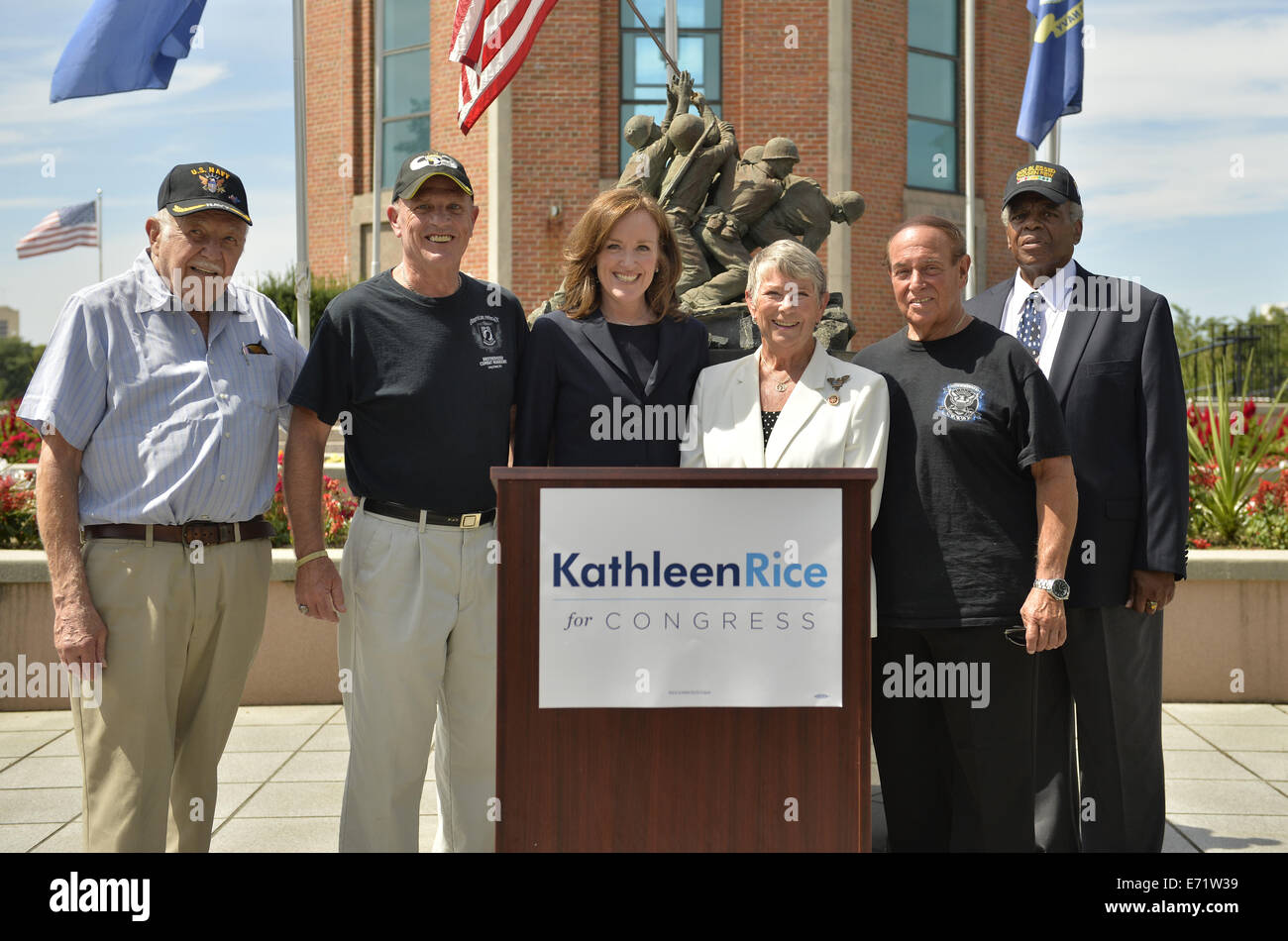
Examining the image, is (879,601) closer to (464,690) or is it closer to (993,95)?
(464,690)

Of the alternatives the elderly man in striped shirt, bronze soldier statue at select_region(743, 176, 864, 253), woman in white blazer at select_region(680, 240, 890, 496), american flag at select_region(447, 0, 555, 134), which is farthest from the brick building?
woman in white blazer at select_region(680, 240, 890, 496)

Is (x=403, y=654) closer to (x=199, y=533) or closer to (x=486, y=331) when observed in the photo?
(x=199, y=533)

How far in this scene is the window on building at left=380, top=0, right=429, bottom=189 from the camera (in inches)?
851

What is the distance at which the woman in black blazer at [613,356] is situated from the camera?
333 cm

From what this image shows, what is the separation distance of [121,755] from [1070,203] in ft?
11.7

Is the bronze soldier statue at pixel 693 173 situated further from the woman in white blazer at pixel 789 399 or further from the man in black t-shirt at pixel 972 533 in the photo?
the woman in white blazer at pixel 789 399

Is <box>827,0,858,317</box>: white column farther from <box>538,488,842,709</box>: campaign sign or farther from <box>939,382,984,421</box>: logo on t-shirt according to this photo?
<box>538,488,842,709</box>: campaign sign

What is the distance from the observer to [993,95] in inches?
888

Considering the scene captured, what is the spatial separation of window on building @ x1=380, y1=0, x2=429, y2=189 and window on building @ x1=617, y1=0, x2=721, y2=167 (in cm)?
411

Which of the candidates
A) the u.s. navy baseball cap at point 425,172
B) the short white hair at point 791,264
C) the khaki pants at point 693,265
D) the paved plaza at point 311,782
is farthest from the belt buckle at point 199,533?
the khaki pants at point 693,265

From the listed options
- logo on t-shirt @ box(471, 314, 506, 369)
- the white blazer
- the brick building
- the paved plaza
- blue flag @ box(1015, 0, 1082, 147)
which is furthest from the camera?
the brick building

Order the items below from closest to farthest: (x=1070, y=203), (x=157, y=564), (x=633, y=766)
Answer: (x=633, y=766) → (x=157, y=564) → (x=1070, y=203)
